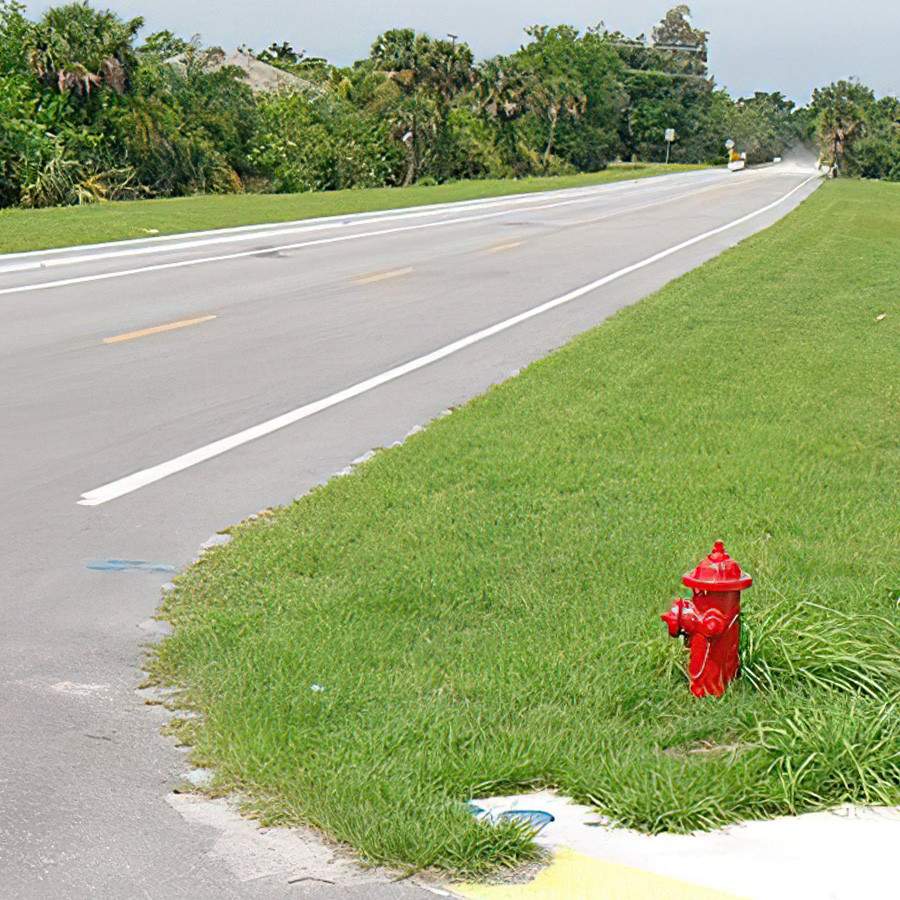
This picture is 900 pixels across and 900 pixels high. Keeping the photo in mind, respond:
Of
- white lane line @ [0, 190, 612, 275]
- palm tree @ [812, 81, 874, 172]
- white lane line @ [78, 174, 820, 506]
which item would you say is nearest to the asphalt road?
white lane line @ [78, 174, 820, 506]

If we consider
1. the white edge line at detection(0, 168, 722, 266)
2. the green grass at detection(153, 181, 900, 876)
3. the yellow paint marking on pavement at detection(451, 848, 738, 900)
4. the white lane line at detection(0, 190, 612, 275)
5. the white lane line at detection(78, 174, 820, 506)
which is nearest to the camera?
the yellow paint marking on pavement at detection(451, 848, 738, 900)

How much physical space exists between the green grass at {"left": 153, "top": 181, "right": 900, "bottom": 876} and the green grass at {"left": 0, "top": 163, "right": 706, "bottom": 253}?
15539 mm

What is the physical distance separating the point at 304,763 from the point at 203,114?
41386 millimetres

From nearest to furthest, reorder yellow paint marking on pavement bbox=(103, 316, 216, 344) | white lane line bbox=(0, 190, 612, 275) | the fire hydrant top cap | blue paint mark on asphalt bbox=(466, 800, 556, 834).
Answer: blue paint mark on asphalt bbox=(466, 800, 556, 834), the fire hydrant top cap, yellow paint marking on pavement bbox=(103, 316, 216, 344), white lane line bbox=(0, 190, 612, 275)

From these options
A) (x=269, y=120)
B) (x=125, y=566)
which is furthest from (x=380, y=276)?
(x=269, y=120)

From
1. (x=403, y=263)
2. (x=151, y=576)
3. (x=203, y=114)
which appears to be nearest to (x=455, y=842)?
(x=151, y=576)

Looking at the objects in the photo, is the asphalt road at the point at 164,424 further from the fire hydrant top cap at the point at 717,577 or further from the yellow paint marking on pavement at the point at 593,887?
the fire hydrant top cap at the point at 717,577

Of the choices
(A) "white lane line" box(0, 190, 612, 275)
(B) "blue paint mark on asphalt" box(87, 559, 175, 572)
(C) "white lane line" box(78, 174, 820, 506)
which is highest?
(A) "white lane line" box(0, 190, 612, 275)

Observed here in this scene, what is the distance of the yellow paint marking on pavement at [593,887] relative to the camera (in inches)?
136

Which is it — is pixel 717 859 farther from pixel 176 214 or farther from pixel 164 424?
pixel 176 214

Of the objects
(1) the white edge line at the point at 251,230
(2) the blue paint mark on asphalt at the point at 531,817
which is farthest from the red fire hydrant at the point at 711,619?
(1) the white edge line at the point at 251,230

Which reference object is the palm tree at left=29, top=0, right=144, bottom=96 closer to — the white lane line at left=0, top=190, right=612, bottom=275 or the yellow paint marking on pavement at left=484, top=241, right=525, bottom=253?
the white lane line at left=0, top=190, right=612, bottom=275

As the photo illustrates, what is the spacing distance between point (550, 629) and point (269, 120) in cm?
4484

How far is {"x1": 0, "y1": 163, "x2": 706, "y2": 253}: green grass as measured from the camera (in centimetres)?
2350
